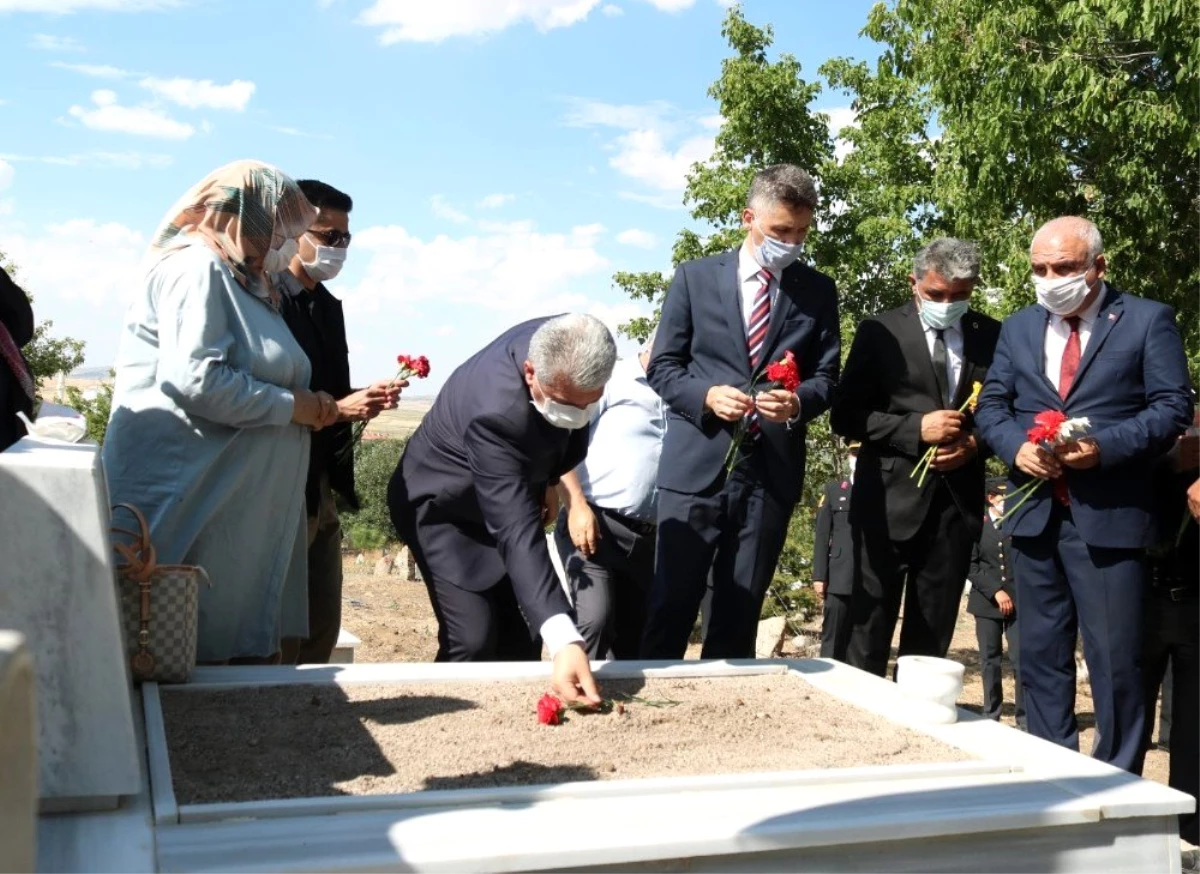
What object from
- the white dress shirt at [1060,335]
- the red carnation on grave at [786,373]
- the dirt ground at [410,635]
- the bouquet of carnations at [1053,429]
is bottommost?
the dirt ground at [410,635]

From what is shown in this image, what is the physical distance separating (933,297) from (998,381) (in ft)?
1.48

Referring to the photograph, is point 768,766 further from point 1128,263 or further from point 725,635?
point 1128,263

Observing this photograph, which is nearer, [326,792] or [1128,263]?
[326,792]

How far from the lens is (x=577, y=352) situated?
3.21 m

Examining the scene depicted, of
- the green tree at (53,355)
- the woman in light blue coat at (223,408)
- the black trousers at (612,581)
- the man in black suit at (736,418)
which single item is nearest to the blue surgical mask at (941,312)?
the man in black suit at (736,418)

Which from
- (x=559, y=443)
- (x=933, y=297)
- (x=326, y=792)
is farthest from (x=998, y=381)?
(x=326, y=792)

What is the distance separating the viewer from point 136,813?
217 centimetres

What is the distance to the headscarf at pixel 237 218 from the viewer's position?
3518 millimetres

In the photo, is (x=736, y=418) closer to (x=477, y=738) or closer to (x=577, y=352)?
(x=577, y=352)

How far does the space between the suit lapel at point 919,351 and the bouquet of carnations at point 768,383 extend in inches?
19.8

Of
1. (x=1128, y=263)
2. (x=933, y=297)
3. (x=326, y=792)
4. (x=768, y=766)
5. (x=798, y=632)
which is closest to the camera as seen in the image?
(x=326, y=792)

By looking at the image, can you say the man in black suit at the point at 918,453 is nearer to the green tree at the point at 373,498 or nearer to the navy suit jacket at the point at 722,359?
the navy suit jacket at the point at 722,359

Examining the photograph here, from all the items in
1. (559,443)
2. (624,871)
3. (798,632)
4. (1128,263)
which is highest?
(1128,263)

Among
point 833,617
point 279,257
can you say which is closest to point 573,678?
point 279,257
